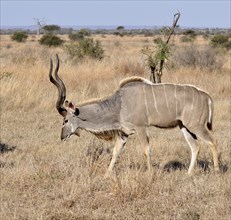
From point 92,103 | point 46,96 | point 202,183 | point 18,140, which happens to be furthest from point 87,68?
point 202,183

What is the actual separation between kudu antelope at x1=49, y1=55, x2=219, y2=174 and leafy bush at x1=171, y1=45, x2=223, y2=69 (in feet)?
41.2

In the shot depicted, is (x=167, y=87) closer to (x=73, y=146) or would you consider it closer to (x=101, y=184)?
(x=101, y=184)

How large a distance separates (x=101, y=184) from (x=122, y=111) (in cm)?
120

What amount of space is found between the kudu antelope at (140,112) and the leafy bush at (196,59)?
41.2 ft

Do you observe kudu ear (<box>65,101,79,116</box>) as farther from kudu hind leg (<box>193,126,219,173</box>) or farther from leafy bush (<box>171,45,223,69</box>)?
leafy bush (<box>171,45,223,69</box>)

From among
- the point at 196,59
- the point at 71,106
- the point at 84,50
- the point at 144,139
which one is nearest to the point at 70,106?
the point at 71,106

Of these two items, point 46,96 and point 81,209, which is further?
point 46,96

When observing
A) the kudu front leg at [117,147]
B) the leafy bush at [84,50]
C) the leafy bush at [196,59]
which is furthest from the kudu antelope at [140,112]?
the leafy bush at [84,50]

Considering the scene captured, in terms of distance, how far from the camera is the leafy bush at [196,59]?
20625 millimetres

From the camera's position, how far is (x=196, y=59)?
21062mm

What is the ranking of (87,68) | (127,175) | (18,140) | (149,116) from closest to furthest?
(127,175) < (149,116) < (18,140) < (87,68)

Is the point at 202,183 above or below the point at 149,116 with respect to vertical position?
below

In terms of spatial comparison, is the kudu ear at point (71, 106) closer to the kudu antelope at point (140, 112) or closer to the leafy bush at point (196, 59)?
the kudu antelope at point (140, 112)

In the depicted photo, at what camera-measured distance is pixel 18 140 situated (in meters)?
10.4
